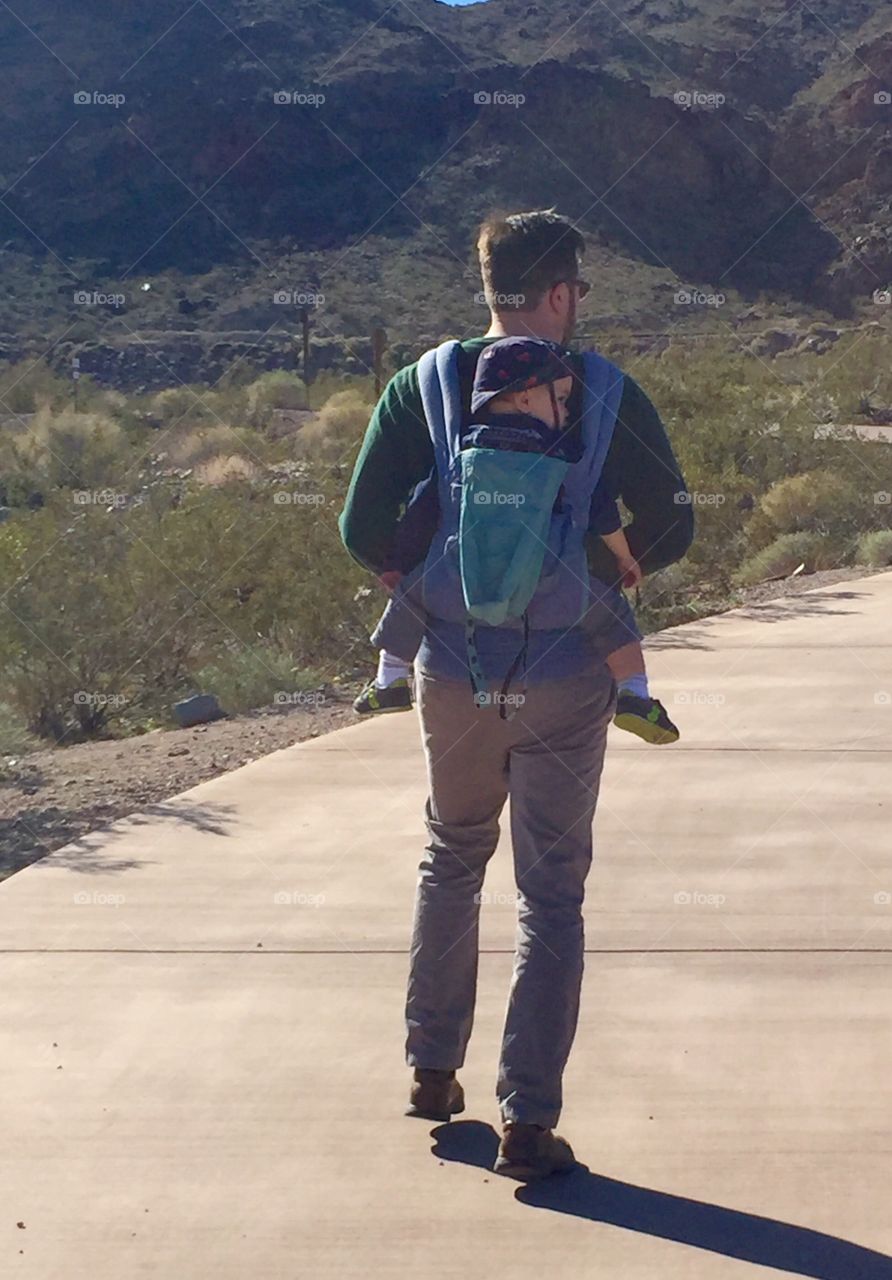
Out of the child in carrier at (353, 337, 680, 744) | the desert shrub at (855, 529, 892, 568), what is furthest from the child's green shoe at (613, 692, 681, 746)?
the desert shrub at (855, 529, 892, 568)

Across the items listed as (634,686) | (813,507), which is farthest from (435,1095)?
(813,507)

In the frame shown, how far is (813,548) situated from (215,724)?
7629 mm

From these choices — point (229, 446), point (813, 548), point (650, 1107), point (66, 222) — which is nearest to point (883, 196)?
point (66, 222)

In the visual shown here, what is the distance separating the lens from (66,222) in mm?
61781

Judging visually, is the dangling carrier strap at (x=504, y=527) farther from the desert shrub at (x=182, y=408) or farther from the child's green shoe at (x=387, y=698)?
the desert shrub at (x=182, y=408)

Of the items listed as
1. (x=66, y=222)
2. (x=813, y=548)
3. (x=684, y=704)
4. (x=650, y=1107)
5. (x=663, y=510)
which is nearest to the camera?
(x=663, y=510)

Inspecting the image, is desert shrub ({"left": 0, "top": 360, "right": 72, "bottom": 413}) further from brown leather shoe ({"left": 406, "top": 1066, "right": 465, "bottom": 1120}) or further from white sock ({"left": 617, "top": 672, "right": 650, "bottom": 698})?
white sock ({"left": 617, "top": 672, "right": 650, "bottom": 698})

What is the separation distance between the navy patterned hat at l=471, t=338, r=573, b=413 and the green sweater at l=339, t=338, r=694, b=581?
0.23 ft

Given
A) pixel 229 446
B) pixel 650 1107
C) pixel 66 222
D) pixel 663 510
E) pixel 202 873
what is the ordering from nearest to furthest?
pixel 663 510
pixel 650 1107
pixel 202 873
pixel 229 446
pixel 66 222

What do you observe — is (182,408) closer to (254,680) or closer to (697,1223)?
(254,680)

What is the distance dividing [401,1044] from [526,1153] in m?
0.84

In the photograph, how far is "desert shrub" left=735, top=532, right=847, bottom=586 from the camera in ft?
48.8

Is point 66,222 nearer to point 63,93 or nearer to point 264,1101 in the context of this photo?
point 63,93

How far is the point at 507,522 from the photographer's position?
358 cm
